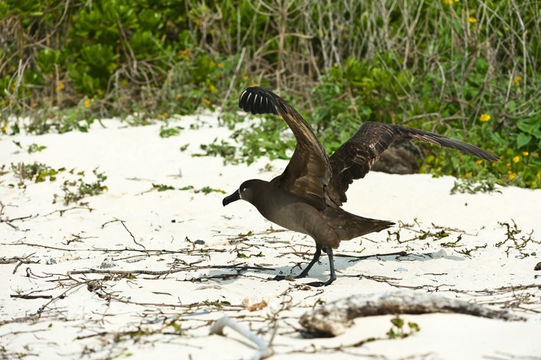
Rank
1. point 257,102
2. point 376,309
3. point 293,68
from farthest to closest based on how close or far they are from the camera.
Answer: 1. point 293,68
2. point 257,102
3. point 376,309

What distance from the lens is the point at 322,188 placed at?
4.66m

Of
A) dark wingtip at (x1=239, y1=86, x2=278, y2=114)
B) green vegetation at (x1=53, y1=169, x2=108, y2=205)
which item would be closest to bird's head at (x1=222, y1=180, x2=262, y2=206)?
dark wingtip at (x1=239, y1=86, x2=278, y2=114)

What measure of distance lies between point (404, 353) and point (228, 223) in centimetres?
365

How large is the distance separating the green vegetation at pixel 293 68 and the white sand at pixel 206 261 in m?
0.54

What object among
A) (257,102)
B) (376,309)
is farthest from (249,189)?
(376,309)

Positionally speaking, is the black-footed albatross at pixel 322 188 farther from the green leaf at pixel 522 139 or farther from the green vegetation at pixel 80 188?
the green leaf at pixel 522 139

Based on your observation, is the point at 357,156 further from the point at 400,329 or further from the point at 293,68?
the point at 293,68

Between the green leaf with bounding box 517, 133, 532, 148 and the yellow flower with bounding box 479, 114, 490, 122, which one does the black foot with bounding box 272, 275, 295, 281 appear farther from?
the green leaf with bounding box 517, 133, 532, 148

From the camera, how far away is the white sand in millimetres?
3043

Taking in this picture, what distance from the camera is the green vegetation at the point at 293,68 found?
800 centimetres

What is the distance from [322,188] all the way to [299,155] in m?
0.40

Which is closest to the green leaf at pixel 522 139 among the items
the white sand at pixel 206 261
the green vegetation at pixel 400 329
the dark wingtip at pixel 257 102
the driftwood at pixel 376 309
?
the white sand at pixel 206 261

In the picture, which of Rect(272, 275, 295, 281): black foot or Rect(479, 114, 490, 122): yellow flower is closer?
Rect(272, 275, 295, 281): black foot

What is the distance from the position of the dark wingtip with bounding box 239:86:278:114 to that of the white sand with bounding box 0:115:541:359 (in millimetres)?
1086
